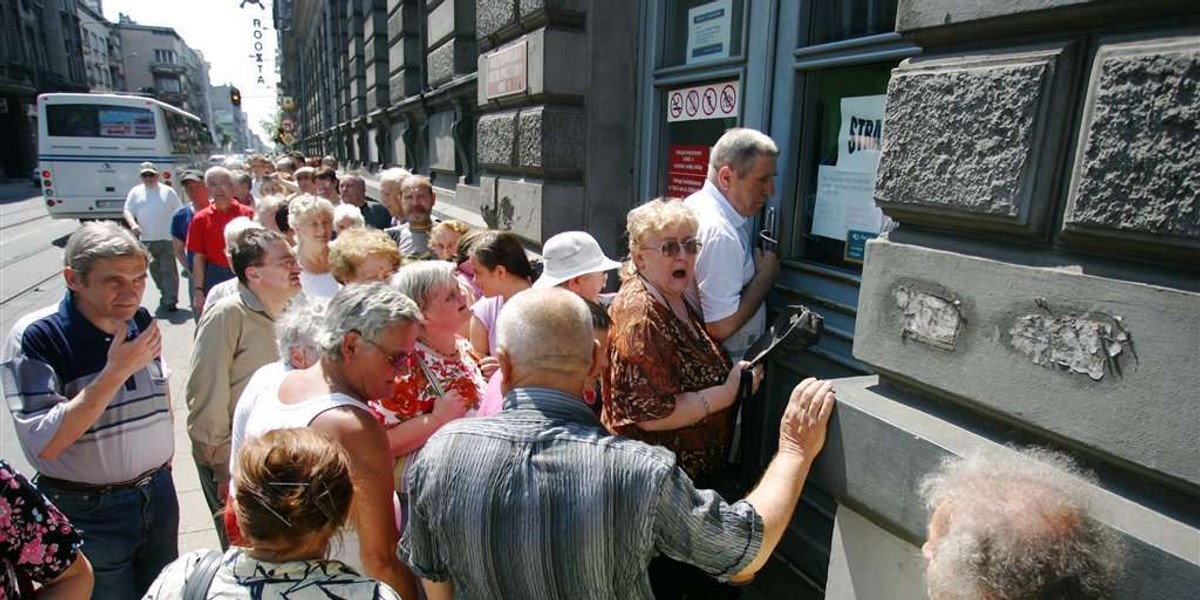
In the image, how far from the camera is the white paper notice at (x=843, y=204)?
2.80 meters

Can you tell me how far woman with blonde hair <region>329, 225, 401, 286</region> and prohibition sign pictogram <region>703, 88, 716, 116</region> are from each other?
72.1 inches

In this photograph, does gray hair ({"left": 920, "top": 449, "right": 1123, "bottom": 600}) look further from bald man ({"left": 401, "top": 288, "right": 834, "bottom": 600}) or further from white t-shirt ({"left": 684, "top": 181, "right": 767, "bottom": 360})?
white t-shirt ({"left": 684, "top": 181, "right": 767, "bottom": 360})

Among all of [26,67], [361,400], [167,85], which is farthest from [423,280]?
[167,85]

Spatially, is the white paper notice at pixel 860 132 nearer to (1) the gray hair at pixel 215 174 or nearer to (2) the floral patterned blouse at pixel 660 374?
(2) the floral patterned blouse at pixel 660 374

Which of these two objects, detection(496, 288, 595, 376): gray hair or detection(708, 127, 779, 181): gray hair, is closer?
detection(496, 288, 595, 376): gray hair

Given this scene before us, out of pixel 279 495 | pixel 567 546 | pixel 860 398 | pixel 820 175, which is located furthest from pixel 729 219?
pixel 279 495

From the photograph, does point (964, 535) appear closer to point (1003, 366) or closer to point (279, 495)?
point (1003, 366)

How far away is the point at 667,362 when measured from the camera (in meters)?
2.24

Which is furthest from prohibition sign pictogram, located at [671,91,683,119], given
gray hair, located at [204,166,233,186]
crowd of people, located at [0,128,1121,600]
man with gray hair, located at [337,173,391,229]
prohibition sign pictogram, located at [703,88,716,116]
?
gray hair, located at [204,166,233,186]

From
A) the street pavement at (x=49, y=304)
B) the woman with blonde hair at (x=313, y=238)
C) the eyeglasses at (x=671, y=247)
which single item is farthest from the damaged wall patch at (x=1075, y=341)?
the street pavement at (x=49, y=304)

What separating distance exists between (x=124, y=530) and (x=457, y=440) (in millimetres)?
1566

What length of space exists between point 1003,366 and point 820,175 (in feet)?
5.03

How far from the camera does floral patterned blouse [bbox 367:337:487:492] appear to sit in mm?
2213

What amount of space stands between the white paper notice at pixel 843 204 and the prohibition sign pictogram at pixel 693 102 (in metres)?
1.07
